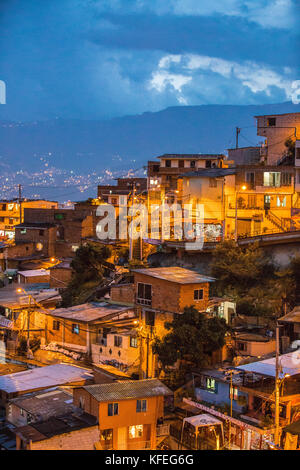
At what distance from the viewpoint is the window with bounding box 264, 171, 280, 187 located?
2615 centimetres

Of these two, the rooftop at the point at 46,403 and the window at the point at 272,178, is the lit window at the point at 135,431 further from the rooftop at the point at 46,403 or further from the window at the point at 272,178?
the window at the point at 272,178

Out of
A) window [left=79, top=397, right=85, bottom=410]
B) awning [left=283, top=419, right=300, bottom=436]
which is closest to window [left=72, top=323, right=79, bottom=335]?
window [left=79, top=397, right=85, bottom=410]

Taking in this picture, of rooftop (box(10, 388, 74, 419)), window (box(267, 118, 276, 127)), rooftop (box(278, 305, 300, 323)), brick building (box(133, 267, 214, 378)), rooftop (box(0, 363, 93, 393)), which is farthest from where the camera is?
window (box(267, 118, 276, 127))

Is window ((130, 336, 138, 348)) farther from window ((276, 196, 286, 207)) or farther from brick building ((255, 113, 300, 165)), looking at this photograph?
brick building ((255, 113, 300, 165))

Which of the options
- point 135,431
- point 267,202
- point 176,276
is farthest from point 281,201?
point 135,431

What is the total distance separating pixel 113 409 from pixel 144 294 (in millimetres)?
5582

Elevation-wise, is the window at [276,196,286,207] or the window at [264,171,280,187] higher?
the window at [264,171,280,187]

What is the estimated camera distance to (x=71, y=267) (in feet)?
83.1

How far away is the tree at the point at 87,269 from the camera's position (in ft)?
75.9

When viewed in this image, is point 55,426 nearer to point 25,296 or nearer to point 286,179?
point 25,296

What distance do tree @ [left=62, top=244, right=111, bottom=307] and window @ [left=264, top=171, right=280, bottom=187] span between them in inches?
323

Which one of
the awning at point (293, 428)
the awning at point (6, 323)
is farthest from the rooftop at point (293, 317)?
the awning at point (6, 323)
